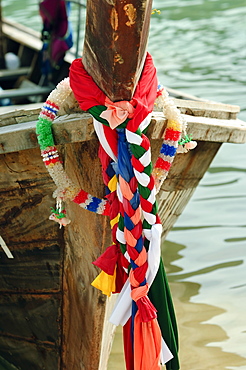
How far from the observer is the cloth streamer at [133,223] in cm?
162

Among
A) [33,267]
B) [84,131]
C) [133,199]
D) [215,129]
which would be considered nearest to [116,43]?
[84,131]

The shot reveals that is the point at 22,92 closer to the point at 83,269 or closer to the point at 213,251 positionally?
the point at 213,251

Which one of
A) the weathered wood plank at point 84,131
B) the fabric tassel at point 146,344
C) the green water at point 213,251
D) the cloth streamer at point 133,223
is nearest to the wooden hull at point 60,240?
the weathered wood plank at point 84,131

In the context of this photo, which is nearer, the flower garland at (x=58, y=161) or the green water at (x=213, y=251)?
the flower garland at (x=58, y=161)

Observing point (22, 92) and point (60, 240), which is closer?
point (60, 240)

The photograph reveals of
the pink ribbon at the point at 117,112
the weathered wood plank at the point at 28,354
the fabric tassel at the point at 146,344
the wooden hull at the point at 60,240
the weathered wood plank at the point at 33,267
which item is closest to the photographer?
the pink ribbon at the point at 117,112

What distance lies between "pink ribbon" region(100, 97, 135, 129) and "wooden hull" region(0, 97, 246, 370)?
14 centimetres

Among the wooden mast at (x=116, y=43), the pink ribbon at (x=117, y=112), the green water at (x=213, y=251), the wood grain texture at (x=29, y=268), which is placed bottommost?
the green water at (x=213, y=251)

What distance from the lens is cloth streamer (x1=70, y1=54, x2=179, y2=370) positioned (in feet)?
5.32

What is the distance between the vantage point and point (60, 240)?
84.0 inches

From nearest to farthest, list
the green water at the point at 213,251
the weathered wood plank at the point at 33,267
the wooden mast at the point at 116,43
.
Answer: the wooden mast at the point at 116,43 → the weathered wood plank at the point at 33,267 → the green water at the point at 213,251

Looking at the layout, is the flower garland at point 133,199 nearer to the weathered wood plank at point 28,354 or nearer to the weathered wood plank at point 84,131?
the weathered wood plank at point 84,131

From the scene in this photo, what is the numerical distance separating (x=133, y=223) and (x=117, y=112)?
32 centimetres

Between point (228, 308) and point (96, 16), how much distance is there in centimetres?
187
